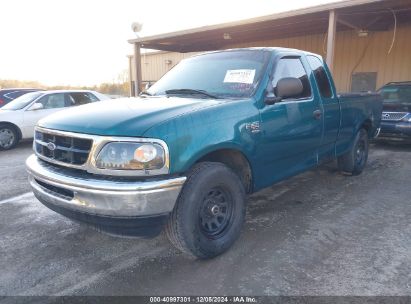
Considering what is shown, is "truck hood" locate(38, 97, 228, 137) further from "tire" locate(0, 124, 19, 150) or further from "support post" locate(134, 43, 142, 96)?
"support post" locate(134, 43, 142, 96)

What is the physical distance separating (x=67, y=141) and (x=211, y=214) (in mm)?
1362

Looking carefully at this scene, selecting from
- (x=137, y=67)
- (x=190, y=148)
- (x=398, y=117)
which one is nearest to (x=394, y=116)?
(x=398, y=117)

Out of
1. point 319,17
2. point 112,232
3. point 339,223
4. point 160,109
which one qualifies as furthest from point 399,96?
point 112,232

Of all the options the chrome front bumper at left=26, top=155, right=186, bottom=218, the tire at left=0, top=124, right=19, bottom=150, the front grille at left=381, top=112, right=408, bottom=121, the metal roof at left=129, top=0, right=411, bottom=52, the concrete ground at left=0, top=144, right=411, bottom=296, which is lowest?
the concrete ground at left=0, top=144, right=411, bottom=296

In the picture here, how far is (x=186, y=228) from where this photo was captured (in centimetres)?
266

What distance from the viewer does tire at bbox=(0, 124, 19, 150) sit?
27.8 ft

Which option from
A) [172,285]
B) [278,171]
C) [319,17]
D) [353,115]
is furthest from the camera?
[319,17]

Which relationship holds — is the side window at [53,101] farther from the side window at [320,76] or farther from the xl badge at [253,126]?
the xl badge at [253,126]

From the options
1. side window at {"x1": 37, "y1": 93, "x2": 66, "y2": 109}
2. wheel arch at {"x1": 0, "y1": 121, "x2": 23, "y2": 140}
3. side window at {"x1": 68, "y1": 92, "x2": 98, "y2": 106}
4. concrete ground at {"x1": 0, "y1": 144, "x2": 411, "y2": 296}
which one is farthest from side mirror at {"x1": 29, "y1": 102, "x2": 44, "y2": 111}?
concrete ground at {"x1": 0, "y1": 144, "x2": 411, "y2": 296}

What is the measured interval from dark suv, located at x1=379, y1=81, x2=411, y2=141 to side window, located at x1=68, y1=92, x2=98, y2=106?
26.1 feet

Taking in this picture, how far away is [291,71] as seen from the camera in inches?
154

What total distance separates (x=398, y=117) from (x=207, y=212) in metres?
6.75

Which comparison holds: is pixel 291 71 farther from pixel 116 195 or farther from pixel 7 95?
pixel 7 95

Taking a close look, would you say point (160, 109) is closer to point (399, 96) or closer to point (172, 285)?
point (172, 285)
